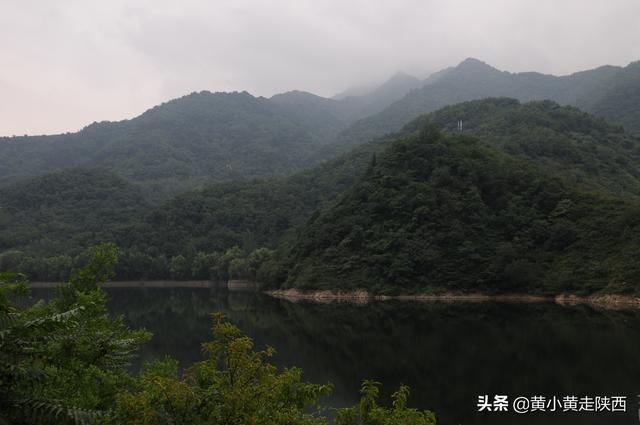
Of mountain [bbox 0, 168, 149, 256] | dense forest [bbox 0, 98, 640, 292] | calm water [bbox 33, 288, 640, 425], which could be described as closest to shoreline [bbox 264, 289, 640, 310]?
calm water [bbox 33, 288, 640, 425]

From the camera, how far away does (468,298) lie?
79.3 meters

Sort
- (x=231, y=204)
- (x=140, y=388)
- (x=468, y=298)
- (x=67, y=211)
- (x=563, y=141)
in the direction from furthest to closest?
(x=67, y=211)
(x=231, y=204)
(x=563, y=141)
(x=468, y=298)
(x=140, y=388)

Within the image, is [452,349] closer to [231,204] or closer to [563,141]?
[563,141]

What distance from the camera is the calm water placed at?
2452cm

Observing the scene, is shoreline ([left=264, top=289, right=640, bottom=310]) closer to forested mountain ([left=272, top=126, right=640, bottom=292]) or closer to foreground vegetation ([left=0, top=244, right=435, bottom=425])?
forested mountain ([left=272, top=126, right=640, bottom=292])

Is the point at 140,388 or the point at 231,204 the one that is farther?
the point at 231,204

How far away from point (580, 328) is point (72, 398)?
1724 inches

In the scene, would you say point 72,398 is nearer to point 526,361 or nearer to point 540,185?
point 526,361

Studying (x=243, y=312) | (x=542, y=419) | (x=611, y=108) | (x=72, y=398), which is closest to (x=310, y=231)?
(x=243, y=312)

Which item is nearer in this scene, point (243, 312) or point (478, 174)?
point (243, 312)

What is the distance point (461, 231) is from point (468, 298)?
485 inches

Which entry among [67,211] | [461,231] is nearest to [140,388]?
[461,231]

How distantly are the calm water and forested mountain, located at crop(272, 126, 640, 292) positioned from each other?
1183 cm

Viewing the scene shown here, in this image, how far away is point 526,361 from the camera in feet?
104
